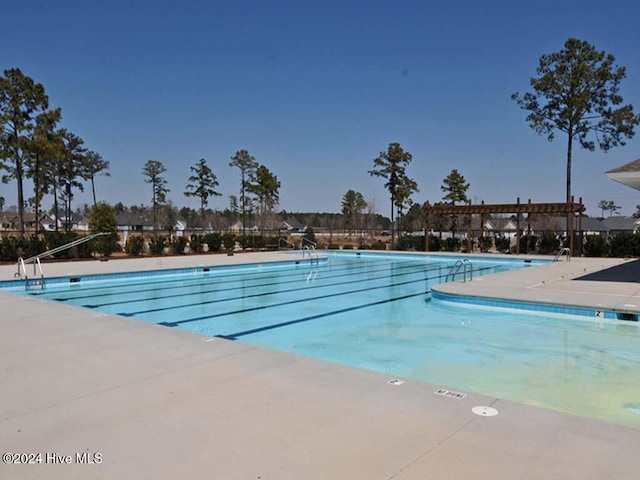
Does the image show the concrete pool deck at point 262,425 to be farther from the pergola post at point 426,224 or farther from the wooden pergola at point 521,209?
the pergola post at point 426,224

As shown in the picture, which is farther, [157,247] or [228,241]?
[228,241]

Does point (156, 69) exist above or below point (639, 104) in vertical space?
above

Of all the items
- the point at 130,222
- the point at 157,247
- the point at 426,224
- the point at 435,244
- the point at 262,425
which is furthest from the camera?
the point at 130,222

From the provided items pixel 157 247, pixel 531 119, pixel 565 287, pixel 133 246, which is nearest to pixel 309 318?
pixel 565 287

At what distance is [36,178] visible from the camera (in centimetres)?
1934

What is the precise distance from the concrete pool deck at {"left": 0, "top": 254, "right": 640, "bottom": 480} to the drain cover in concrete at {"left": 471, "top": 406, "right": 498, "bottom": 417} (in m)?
0.04

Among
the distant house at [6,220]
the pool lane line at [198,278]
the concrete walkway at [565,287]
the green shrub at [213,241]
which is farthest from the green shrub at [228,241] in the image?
the distant house at [6,220]

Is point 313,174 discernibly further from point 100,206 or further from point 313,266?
point 313,266

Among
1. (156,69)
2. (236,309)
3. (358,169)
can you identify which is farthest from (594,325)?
(358,169)

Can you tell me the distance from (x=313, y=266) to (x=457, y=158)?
52.0 feet

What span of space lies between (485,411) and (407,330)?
441 centimetres

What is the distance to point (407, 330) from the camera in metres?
7.45

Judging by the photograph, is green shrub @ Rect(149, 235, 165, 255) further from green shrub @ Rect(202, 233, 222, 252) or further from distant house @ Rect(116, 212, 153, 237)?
distant house @ Rect(116, 212, 153, 237)

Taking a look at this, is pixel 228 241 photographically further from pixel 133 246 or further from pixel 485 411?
pixel 485 411
